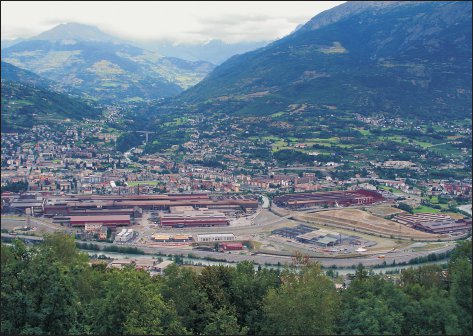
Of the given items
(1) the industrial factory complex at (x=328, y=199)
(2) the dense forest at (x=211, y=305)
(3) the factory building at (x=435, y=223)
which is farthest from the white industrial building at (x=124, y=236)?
(3) the factory building at (x=435, y=223)

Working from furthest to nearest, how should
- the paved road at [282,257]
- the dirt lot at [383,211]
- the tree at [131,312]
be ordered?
the dirt lot at [383,211], the paved road at [282,257], the tree at [131,312]

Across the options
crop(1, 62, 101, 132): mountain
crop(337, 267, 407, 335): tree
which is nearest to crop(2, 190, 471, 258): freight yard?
crop(337, 267, 407, 335): tree

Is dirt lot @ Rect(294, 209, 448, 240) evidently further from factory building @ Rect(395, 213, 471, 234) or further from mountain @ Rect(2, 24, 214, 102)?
mountain @ Rect(2, 24, 214, 102)

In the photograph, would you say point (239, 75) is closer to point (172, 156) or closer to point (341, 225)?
point (172, 156)

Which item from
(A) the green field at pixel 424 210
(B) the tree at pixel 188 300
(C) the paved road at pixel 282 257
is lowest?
(C) the paved road at pixel 282 257

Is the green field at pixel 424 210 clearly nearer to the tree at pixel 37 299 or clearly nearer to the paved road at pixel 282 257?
the paved road at pixel 282 257

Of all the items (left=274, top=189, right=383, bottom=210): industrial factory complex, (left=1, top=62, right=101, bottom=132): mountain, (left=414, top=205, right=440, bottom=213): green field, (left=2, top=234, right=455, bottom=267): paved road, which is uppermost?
(left=1, top=62, right=101, bottom=132): mountain
